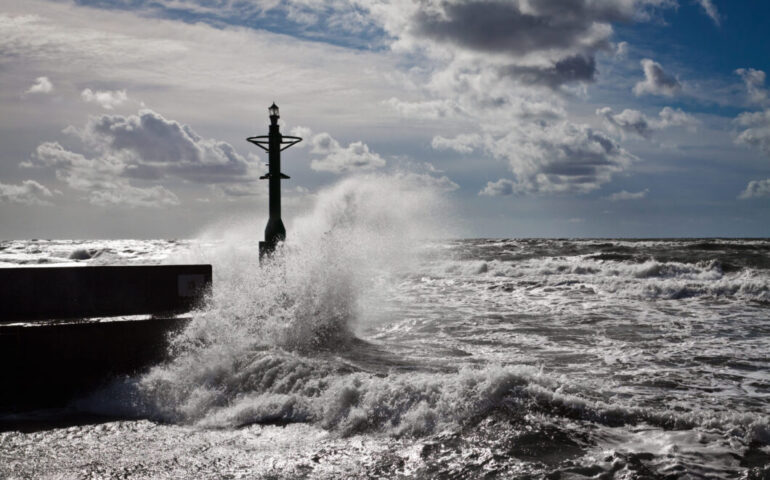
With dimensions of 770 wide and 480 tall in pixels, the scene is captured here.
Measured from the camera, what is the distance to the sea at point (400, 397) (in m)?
4.45

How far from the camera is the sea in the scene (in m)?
4.45

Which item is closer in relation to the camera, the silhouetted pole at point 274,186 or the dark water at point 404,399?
the dark water at point 404,399

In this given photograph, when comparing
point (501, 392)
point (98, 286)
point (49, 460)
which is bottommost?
point (49, 460)

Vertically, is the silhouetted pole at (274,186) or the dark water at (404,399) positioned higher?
the silhouetted pole at (274,186)

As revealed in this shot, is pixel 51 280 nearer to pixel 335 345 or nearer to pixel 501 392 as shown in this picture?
pixel 335 345

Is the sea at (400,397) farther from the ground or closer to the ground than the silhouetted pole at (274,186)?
closer to the ground

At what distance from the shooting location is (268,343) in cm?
810

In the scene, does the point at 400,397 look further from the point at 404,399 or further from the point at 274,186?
the point at 274,186

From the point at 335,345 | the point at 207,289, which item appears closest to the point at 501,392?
the point at 335,345

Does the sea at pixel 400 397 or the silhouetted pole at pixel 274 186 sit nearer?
the sea at pixel 400 397

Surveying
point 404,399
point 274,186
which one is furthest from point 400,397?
point 274,186

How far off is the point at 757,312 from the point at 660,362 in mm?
7016

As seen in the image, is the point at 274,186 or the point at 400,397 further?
the point at 274,186

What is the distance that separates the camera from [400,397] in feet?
18.4
